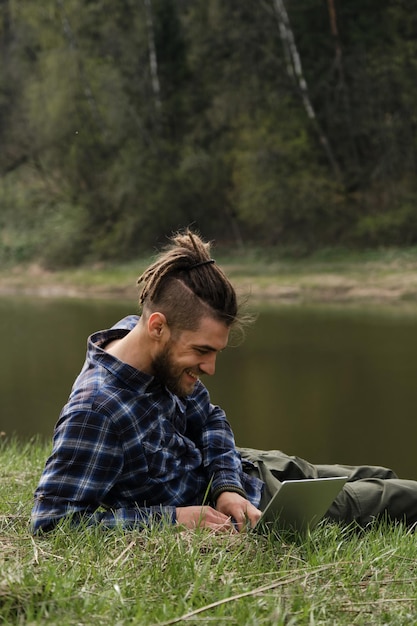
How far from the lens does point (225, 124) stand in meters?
21.2

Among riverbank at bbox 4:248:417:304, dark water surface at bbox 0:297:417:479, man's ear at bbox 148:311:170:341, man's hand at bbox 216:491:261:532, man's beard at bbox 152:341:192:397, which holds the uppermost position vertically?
man's ear at bbox 148:311:170:341

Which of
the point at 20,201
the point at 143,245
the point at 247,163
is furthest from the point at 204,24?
the point at 20,201

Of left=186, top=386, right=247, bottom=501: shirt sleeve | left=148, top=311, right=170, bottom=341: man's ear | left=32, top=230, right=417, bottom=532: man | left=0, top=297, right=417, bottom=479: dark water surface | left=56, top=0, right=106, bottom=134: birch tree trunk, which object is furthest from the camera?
left=56, top=0, right=106, bottom=134: birch tree trunk

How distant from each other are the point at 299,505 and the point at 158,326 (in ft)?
2.19

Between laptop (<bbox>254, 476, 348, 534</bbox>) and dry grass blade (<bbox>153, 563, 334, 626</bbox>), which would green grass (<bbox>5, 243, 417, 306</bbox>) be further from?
dry grass blade (<bbox>153, 563, 334, 626</bbox>)

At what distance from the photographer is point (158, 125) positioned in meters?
22.0

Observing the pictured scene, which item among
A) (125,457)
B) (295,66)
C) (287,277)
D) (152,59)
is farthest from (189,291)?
(152,59)

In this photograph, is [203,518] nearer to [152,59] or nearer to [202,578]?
[202,578]

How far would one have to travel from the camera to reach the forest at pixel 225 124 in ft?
64.3

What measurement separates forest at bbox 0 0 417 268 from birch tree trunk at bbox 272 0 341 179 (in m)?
0.04

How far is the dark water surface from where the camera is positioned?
6520mm

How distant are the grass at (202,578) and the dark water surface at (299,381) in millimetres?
3270

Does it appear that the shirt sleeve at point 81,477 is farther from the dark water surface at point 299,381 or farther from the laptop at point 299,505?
the dark water surface at point 299,381

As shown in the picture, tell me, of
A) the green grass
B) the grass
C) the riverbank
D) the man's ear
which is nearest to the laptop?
the grass
